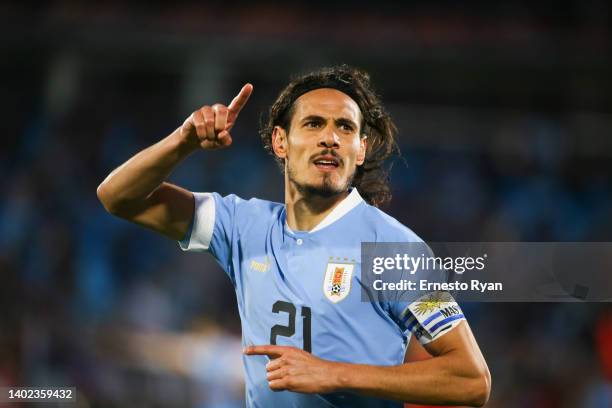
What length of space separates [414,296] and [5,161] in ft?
32.7

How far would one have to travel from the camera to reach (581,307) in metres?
9.59

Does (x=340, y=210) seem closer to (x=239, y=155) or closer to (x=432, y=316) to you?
(x=432, y=316)

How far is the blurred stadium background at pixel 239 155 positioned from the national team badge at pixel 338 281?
474cm

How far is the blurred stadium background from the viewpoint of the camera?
8250 millimetres

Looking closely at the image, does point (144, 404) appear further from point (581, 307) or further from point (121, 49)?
point (121, 49)

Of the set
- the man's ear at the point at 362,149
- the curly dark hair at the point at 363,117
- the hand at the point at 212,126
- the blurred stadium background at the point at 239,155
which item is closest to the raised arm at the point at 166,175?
the hand at the point at 212,126

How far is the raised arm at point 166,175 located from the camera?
3139 mm

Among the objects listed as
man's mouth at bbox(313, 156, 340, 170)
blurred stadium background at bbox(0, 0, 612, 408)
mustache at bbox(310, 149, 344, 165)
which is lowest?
man's mouth at bbox(313, 156, 340, 170)

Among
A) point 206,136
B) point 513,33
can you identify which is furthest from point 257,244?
point 513,33

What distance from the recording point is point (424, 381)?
9.46 feet

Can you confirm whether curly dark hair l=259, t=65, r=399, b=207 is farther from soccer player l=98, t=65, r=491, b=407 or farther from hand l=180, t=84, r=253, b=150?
hand l=180, t=84, r=253, b=150

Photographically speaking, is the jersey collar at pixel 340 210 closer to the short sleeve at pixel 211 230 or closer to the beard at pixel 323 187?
the beard at pixel 323 187

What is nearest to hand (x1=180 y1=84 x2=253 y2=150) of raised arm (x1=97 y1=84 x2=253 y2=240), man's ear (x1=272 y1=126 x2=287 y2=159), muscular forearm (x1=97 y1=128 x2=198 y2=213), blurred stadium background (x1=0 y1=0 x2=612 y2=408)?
raised arm (x1=97 y1=84 x2=253 y2=240)

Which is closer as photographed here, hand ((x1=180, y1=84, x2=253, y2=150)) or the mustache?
hand ((x1=180, y1=84, x2=253, y2=150))
